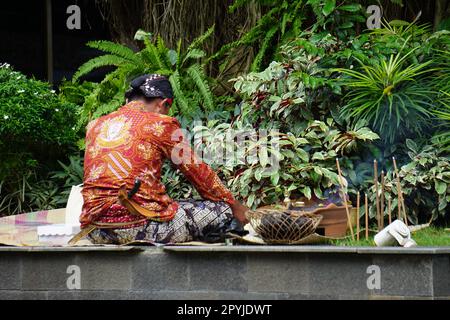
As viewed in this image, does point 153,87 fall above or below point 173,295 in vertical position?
above

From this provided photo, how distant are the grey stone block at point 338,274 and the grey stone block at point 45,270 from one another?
1.74m

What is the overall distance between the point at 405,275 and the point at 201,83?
438 cm

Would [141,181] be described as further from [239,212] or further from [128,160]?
[239,212]

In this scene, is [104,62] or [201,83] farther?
[104,62]

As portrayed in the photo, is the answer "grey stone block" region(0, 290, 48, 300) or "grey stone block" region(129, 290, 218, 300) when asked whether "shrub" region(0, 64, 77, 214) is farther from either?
"grey stone block" region(129, 290, 218, 300)

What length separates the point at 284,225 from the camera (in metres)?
7.52

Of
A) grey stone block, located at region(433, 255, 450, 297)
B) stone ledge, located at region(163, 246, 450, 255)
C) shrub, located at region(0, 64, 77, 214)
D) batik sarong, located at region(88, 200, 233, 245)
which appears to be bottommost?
grey stone block, located at region(433, 255, 450, 297)

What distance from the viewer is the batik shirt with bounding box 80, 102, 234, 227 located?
301 inches

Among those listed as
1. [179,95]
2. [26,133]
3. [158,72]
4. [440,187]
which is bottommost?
[440,187]

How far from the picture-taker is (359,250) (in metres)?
6.91

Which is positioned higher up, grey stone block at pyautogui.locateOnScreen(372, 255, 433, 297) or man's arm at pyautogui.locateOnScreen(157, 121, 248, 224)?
man's arm at pyautogui.locateOnScreen(157, 121, 248, 224)

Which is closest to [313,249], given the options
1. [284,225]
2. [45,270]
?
[284,225]

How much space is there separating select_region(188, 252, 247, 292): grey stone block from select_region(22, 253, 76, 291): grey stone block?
903mm

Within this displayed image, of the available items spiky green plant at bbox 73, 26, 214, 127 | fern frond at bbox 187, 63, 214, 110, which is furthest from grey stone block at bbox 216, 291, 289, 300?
fern frond at bbox 187, 63, 214, 110
